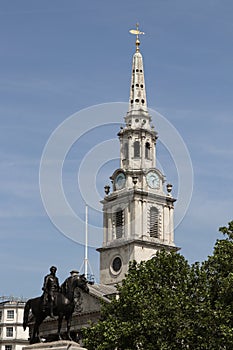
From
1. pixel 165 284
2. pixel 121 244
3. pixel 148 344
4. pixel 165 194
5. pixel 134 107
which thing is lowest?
pixel 148 344

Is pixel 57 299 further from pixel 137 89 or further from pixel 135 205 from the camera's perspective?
pixel 137 89

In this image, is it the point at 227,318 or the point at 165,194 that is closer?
the point at 227,318

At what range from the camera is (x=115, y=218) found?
121m

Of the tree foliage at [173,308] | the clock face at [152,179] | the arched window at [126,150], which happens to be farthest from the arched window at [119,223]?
the tree foliage at [173,308]

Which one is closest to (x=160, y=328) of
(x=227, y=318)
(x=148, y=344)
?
(x=148, y=344)

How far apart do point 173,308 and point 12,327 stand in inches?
3440

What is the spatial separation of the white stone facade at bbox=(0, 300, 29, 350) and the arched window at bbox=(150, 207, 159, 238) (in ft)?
119

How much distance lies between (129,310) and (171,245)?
5711cm

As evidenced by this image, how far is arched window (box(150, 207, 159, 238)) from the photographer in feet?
390

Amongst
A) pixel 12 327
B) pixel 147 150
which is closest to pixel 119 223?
pixel 147 150

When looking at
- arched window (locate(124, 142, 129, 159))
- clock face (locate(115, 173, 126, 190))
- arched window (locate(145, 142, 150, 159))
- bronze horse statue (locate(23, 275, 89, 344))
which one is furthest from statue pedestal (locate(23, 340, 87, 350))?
arched window (locate(145, 142, 150, 159))

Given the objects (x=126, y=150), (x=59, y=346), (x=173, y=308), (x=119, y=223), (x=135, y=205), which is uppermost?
(x=126, y=150)

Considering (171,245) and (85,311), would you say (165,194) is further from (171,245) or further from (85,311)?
(85,311)

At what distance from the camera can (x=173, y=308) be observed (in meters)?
59.1
